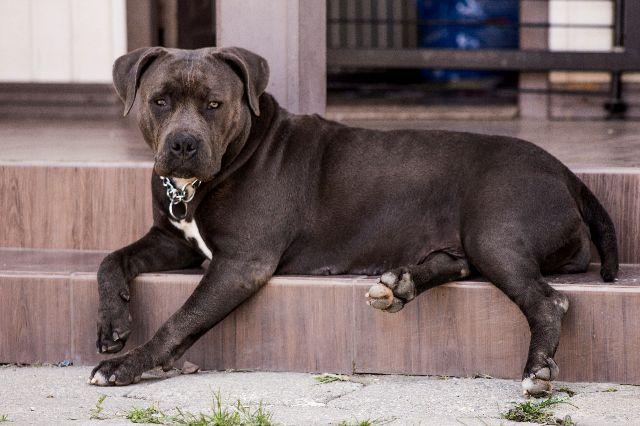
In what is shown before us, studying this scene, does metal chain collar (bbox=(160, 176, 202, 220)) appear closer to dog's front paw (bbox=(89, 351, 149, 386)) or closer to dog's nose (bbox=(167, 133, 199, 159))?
dog's nose (bbox=(167, 133, 199, 159))

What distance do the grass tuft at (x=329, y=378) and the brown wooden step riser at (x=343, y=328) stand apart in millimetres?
54

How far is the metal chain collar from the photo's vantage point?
13.4 ft

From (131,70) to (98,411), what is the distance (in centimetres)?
129

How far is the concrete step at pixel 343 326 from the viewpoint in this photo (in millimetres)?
3809

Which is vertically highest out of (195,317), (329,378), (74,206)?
(74,206)

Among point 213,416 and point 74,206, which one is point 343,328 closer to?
point 213,416

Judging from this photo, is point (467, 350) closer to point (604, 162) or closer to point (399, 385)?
point (399, 385)

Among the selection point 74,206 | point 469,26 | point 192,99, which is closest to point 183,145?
point 192,99

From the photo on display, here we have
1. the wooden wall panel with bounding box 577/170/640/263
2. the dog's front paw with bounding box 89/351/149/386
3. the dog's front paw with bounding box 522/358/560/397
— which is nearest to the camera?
the dog's front paw with bounding box 522/358/560/397

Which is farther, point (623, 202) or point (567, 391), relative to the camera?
point (623, 202)

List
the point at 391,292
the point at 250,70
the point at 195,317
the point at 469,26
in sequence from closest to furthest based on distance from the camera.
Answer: the point at 391,292, the point at 195,317, the point at 250,70, the point at 469,26

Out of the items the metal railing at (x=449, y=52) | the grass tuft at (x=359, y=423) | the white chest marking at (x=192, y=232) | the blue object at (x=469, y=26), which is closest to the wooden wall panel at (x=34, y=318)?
the white chest marking at (x=192, y=232)

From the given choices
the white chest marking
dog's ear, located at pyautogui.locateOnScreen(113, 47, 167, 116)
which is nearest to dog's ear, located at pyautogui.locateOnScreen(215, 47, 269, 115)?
dog's ear, located at pyautogui.locateOnScreen(113, 47, 167, 116)

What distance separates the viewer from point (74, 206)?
475 cm
